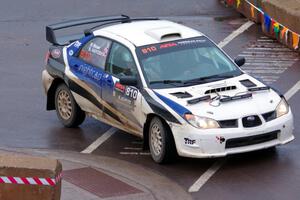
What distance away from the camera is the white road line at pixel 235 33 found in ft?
65.4

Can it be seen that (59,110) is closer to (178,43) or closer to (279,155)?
(178,43)

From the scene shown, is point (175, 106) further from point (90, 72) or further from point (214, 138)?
point (90, 72)

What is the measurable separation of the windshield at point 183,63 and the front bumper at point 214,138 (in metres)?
1.02

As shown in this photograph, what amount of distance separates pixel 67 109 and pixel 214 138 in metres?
3.64

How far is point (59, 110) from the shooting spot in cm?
1514

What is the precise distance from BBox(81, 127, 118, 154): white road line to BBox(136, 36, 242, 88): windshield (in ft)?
5.19

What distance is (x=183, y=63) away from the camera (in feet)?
44.3

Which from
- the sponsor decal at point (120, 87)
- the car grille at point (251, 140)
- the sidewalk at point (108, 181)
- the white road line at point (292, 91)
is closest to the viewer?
the sidewalk at point (108, 181)

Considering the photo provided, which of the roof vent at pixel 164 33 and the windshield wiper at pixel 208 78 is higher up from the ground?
the roof vent at pixel 164 33

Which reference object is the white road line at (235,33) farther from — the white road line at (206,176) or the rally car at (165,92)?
the white road line at (206,176)

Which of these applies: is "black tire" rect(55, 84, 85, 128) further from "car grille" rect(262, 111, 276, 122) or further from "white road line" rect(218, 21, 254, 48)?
"white road line" rect(218, 21, 254, 48)

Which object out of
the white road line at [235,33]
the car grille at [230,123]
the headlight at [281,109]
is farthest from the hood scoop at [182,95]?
the white road line at [235,33]

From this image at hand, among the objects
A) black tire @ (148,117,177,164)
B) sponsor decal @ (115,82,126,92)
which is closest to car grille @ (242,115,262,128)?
black tire @ (148,117,177,164)

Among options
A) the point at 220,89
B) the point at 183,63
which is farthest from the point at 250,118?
the point at 183,63
